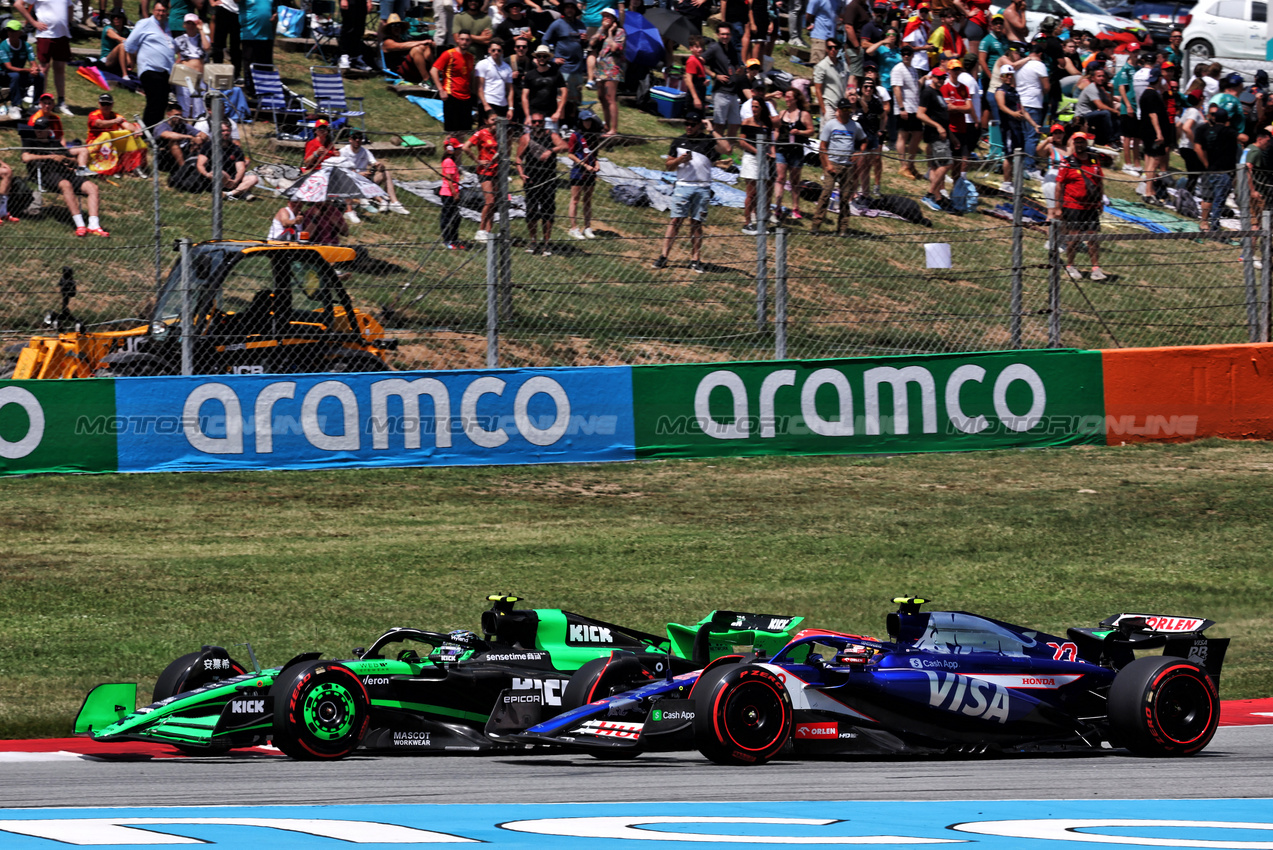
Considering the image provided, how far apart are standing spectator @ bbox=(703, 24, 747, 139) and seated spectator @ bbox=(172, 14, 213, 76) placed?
6.09 metres

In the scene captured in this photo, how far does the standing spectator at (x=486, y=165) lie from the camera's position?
14789mm

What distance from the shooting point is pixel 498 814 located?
217 inches

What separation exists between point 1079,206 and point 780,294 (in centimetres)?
329

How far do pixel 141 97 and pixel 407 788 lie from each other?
16959 millimetres

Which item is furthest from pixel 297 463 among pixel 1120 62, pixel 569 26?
pixel 1120 62

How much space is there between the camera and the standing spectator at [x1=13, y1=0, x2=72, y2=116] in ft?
61.2

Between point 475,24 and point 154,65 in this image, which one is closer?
point 154,65

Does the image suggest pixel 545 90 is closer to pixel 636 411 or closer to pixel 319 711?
pixel 636 411

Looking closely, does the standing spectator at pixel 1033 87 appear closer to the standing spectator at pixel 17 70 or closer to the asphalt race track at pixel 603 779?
→ the standing spectator at pixel 17 70

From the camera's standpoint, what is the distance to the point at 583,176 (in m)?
15.6

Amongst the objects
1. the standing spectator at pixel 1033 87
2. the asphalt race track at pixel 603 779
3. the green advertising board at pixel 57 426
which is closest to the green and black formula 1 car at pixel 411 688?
the asphalt race track at pixel 603 779

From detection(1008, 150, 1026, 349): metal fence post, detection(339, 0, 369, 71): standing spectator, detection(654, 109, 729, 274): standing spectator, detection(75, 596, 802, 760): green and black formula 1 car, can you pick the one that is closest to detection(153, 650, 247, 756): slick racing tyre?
detection(75, 596, 802, 760): green and black formula 1 car

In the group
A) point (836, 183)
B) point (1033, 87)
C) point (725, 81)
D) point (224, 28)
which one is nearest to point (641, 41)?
point (725, 81)

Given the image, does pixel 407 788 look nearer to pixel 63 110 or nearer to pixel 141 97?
pixel 63 110
